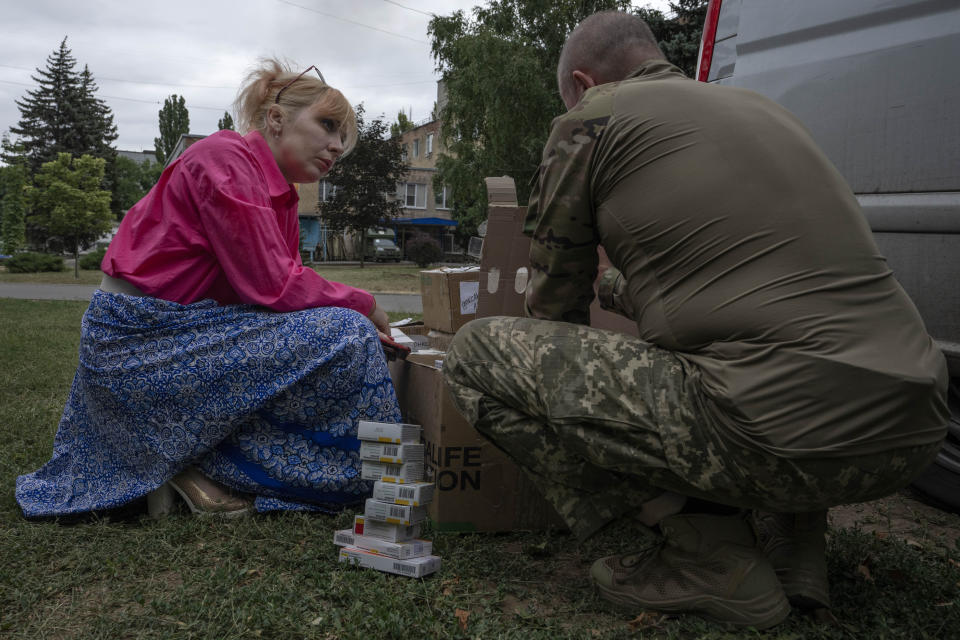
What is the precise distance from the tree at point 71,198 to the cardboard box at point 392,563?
23.5 meters

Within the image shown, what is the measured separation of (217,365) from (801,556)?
183 cm

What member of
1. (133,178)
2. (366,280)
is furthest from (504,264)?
(133,178)

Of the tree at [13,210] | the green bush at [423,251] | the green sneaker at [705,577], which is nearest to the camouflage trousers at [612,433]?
the green sneaker at [705,577]

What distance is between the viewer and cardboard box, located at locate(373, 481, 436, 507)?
2205 millimetres

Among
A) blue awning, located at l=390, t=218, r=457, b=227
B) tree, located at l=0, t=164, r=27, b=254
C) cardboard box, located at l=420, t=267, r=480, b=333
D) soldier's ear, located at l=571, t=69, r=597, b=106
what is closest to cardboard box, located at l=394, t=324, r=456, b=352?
cardboard box, located at l=420, t=267, r=480, b=333

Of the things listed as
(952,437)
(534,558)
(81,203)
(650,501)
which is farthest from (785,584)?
(81,203)

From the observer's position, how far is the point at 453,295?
320cm

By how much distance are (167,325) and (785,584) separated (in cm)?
201

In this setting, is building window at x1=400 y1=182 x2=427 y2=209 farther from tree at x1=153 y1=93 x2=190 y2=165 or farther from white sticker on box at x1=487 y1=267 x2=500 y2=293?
white sticker on box at x1=487 y1=267 x2=500 y2=293

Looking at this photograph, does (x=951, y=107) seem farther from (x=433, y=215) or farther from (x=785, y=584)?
(x=433, y=215)

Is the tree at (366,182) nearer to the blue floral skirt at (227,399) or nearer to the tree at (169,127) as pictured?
the blue floral skirt at (227,399)

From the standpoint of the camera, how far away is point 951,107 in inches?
96.0

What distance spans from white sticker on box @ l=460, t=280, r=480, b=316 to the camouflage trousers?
1.05 meters

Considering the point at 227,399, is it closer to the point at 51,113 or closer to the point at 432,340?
the point at 432,340
